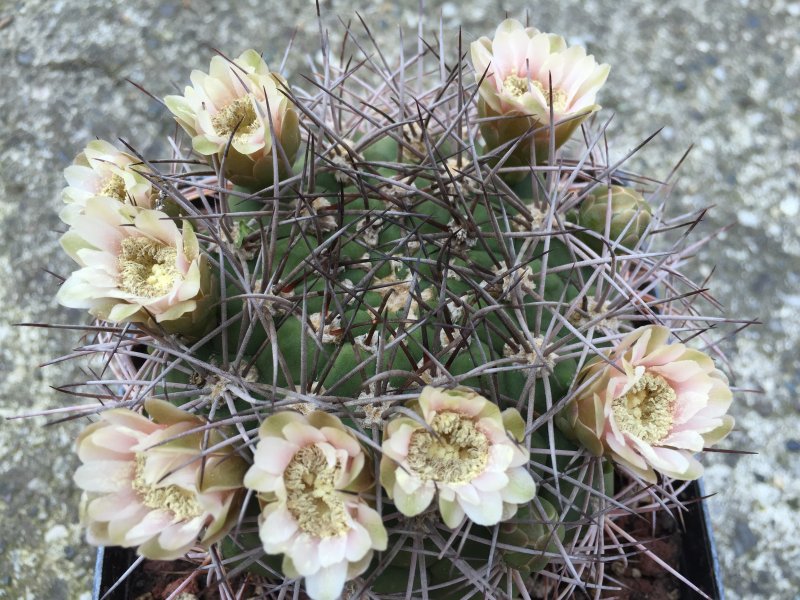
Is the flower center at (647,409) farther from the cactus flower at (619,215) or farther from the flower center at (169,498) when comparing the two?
the flower center at (169,498)

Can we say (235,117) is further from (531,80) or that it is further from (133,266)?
(531,80)

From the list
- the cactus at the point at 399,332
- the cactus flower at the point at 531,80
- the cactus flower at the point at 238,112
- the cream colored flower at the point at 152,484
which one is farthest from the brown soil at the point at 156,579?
the cactus flower at the point at 531,80

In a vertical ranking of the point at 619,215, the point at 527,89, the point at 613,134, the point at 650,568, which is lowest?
the point at 650,568

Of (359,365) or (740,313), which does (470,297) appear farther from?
(740,313)

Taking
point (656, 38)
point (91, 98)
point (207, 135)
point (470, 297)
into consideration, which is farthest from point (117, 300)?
point (656, 38)

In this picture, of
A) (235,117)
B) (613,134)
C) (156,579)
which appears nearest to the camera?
(235,117)

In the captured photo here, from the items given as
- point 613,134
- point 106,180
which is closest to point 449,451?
point 106,180
